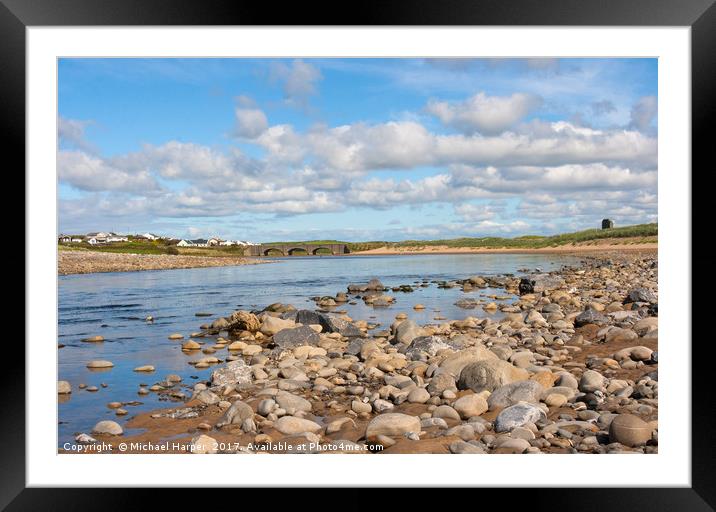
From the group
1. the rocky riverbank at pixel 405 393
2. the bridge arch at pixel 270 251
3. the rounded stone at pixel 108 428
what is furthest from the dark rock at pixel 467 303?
the bridge arch at pixel 270 251

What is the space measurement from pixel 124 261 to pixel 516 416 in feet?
40.3

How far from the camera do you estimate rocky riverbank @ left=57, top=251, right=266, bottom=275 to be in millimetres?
12047

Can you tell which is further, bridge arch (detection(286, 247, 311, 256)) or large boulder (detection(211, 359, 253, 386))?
bridge arch (detection(286, 247, 311, 256))

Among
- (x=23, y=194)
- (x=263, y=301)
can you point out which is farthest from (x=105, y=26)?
(x=263, y=301)

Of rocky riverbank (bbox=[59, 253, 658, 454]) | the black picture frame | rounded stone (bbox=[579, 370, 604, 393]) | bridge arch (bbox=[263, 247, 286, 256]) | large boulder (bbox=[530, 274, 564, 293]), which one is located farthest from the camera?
bridge arch (bbox=[263, 247, 286, 256])

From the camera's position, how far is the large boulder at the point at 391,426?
3041 mm

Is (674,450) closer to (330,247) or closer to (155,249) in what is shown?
(155,249)

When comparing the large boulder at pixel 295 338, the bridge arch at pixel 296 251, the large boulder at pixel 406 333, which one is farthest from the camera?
the bridge arch at pixel 296 251

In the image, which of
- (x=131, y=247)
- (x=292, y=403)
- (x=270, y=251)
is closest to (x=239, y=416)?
(x=292, y=403)

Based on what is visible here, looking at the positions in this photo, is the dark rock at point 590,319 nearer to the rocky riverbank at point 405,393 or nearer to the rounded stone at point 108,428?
the rocky riverbank at point 405,393

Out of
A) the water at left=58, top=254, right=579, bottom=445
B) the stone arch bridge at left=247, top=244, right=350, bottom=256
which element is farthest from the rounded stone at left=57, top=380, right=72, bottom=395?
the stone arch bridge at left=247, top=244, right=350, bottom=256

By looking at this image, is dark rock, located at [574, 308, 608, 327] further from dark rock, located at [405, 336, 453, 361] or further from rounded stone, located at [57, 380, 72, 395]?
rounded stone, located at [57, 380, 72, 395]

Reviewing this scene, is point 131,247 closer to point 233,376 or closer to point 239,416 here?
point 233,376

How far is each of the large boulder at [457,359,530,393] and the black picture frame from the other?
141 cm
